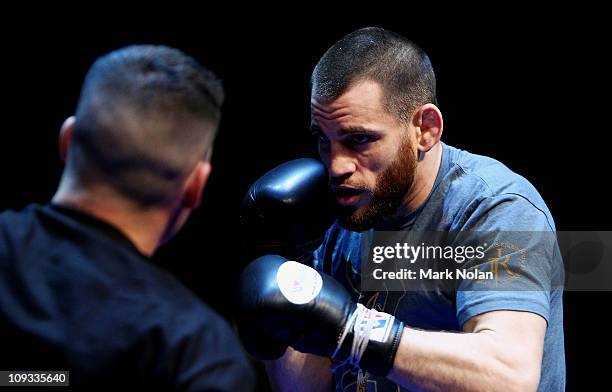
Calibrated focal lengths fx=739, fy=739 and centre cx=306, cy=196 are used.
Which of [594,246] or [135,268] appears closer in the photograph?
[135,268]

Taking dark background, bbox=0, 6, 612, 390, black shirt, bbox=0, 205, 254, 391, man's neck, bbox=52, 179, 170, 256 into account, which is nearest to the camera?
black shirt, bbox=0, 205, 254, 391

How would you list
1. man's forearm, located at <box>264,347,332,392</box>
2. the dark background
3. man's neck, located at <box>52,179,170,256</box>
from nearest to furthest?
man's neck, located at <box>52,179,170,256</box> < man's forearm, located at <box>264,347,332,392</box> < the dark background

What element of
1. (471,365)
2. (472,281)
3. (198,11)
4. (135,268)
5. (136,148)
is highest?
(198,11)

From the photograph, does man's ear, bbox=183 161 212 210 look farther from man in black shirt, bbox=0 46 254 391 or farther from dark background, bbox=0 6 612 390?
Answer: dark background, bbox=0 6 612 390

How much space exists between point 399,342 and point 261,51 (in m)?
1.43

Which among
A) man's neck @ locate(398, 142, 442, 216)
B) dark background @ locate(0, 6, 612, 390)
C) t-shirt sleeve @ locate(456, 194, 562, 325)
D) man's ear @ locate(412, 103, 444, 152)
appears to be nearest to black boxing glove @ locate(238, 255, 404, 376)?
t-shirt sleeve @ locate(456, 194, 562, 325)

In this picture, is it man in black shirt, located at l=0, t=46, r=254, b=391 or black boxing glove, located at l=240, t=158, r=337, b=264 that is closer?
man in black shirt, located at l=0, t=46, r=254, b=391

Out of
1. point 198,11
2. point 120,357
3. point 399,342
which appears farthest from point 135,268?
point 198,11

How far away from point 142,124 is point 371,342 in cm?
78

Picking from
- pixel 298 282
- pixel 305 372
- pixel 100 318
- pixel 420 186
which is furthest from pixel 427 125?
pixel 100 318

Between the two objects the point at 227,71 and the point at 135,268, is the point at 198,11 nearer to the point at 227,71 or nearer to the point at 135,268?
the point at 227,71

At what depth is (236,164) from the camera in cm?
279

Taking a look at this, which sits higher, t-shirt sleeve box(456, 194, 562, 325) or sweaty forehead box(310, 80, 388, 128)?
sweaty forehead box(310, 80, 388, 128)

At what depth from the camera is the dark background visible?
2693 millimetres
